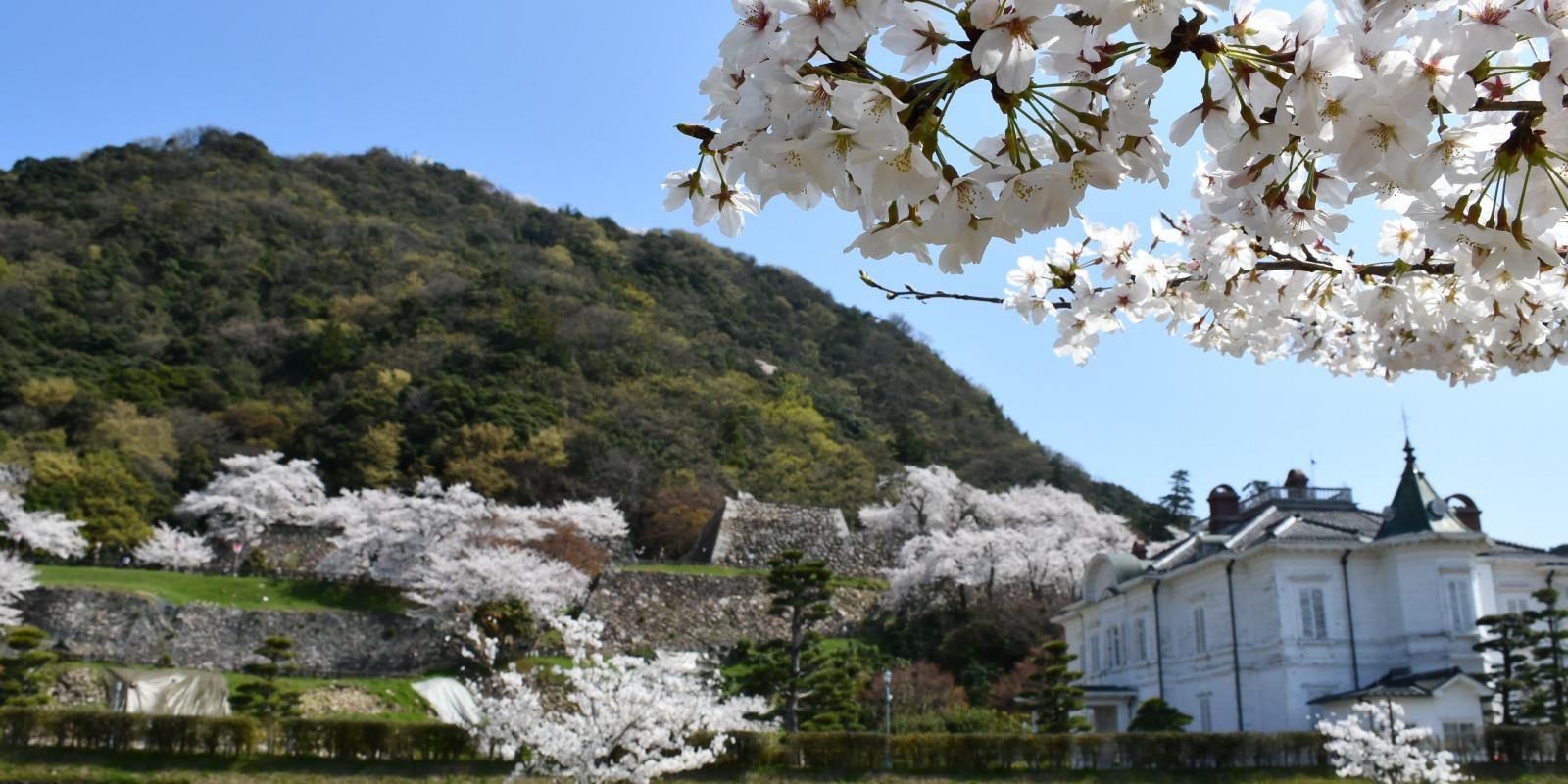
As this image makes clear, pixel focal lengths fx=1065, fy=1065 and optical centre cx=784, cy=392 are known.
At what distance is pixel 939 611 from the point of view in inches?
1348

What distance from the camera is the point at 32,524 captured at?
31.7 metres

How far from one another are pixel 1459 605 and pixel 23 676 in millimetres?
27356

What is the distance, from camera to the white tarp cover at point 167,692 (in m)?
22.3

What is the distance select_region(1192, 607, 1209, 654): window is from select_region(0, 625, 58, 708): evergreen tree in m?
22.7

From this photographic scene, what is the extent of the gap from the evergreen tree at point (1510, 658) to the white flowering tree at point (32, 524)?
36287 millimetres

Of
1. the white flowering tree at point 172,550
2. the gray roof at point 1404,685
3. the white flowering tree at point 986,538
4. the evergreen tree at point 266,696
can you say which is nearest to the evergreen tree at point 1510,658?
the gray roof at point 1404,685

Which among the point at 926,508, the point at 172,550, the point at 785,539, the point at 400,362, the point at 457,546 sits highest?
the point at 400,362

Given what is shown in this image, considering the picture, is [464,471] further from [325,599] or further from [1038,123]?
[1038,123]

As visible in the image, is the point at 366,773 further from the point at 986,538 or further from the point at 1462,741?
the point at 986,538

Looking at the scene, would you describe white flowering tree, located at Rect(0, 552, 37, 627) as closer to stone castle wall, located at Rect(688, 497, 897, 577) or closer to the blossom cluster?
the blossom cluster

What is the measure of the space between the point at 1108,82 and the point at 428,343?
56077 millimetres

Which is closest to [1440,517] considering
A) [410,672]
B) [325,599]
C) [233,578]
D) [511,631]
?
[511,631]

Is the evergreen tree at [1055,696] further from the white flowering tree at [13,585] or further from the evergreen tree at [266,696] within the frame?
the white flowering tree at [13,585]

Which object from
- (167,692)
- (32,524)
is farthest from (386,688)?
(32,524)
